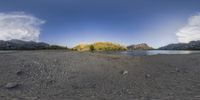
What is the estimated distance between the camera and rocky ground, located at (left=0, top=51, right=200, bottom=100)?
12674 millimetres

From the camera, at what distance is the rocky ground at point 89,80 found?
1267 centimetres

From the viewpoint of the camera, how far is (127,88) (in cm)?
1409

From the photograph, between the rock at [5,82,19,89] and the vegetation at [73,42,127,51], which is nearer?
the rock at [5,82,19,89]

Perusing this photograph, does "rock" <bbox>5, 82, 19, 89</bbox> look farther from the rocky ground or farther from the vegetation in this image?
the vegetation

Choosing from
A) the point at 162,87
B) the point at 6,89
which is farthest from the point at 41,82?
the point at 162,87

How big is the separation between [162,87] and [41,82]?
5.53m

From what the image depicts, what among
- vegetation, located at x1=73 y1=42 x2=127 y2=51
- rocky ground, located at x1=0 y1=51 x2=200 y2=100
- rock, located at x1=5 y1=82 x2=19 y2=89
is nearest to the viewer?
rocky ground, located at x1=0 y1=51 x2=200 y2=100

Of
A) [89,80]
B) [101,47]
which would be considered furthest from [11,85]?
[101,47]

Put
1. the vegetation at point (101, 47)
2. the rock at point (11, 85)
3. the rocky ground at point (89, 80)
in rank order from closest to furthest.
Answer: the rocky ground at point (89, 80)
the rock at point (11, 85)
the vegetation at point (101, 47)

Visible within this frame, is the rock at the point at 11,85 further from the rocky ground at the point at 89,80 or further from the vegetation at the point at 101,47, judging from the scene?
the vegetation at the point at 101,47

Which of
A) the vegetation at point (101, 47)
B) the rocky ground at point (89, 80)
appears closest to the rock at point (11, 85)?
the rocky ground at point (89, 80)

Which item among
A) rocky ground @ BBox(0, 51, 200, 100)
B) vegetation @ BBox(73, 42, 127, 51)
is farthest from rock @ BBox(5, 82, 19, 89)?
vegetation @ BBox(73, 42, 127, 51)

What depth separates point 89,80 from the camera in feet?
49.2

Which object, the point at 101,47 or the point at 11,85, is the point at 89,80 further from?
the point at 101,47
